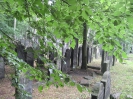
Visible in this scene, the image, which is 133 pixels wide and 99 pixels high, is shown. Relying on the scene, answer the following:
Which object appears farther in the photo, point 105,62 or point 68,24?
point 105,62

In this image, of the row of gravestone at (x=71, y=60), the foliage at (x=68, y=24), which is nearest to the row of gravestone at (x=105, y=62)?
the row of gravestone at (x=71, y=60)

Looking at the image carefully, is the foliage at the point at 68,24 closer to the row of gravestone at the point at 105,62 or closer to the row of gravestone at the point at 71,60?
the row of gravestone at the point at 71,60

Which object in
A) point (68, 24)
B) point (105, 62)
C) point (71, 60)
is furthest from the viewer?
point (71, 60)

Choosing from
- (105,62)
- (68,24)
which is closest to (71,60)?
(105,62)

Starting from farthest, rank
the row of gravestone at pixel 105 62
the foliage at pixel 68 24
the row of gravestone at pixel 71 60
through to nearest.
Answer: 1. the row of gravestone at pixel 71 60
2. the row of gravestone at pixel 105 62
3. the foliage at pixel 68 24

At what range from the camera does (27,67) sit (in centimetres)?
191

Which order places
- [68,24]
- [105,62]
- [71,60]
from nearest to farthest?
[68,24] < [105,62] < [71,60]

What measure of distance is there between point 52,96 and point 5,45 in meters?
3.46

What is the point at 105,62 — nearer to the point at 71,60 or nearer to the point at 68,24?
the point at 71,60

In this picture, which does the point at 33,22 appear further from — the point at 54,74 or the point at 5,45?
the point at 54,74

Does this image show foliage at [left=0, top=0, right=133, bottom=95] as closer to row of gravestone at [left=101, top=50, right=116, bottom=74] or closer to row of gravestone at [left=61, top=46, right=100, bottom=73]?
row of gravestone at [left=61, top=46, right=100, bottom=73]

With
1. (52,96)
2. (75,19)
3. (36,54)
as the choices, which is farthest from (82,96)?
(75,19)

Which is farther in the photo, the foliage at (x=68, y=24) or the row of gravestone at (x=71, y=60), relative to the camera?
the row of gravestone at (x=71, y=60)

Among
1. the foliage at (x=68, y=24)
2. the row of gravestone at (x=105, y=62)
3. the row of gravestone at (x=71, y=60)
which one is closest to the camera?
the foliage at (x=68, y=24)
